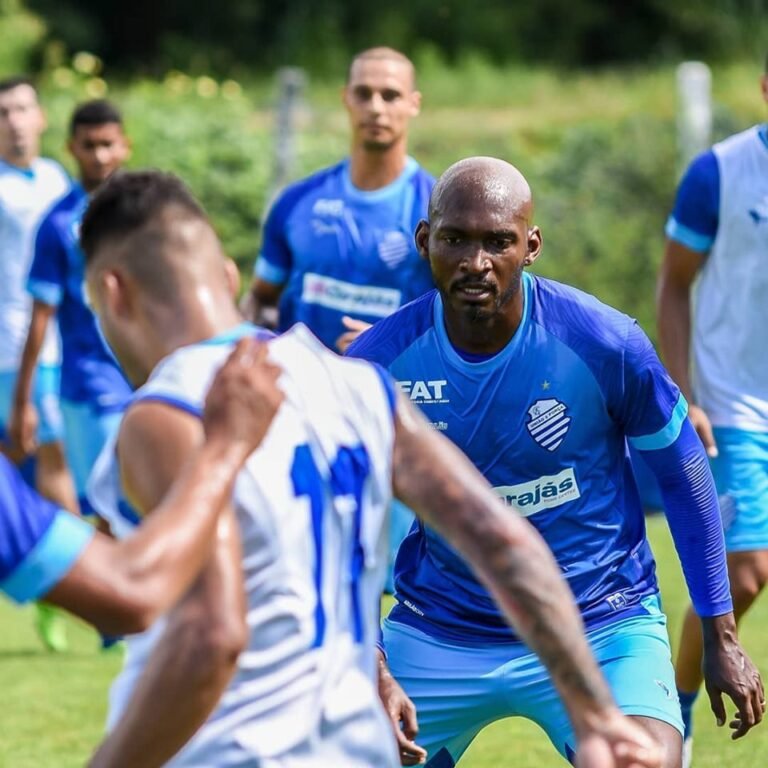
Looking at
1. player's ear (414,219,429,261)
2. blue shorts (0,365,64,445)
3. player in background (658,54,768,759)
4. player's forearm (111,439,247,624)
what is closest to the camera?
player's forearm (111,439,247,624)

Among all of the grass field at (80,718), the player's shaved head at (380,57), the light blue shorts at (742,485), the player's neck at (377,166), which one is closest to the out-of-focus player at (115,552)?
the light blue shorts at (742,485)

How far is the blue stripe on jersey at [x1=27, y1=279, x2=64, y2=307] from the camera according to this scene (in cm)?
983

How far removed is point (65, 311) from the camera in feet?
32.8

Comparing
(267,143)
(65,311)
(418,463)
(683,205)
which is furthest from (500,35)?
(418,463)

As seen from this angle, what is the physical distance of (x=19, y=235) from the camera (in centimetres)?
1123

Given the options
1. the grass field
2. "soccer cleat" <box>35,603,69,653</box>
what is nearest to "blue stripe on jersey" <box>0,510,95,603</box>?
the grass field

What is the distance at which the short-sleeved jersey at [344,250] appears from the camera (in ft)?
27.5

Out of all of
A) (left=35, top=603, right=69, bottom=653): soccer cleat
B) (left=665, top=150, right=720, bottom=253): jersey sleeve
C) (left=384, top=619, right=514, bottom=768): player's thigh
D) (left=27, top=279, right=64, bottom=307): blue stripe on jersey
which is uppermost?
(left=665, top=150, right=720, bottom=253): jersey sleeve

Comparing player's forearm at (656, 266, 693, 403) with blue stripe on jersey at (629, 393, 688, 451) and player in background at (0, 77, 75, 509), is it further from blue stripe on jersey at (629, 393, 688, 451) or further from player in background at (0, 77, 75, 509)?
player in background at (0, 77, 75, 509)

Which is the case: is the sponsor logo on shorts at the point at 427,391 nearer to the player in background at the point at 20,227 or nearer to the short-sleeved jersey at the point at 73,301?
the short-sleeved jersey at the point at 73,301

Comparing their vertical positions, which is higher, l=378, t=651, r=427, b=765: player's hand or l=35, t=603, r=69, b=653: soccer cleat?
l=378, t=651, r=427, b=765: player's hand

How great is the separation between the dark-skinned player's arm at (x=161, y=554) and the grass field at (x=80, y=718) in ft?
12.9

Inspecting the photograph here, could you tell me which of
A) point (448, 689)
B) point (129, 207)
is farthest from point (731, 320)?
point (129, 207)

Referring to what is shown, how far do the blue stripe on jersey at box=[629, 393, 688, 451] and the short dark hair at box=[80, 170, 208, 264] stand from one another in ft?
5.57
